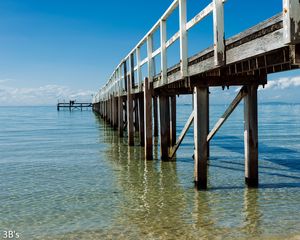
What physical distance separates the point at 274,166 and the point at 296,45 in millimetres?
8352

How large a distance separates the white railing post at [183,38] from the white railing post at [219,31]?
75.1 inches

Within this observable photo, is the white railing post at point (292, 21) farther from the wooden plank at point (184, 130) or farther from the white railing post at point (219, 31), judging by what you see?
the wooden plank at point (184, 130)

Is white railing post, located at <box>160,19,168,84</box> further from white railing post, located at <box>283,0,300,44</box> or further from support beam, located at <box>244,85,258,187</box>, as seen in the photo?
white railing post, located at <box>283,0,300,44</box>

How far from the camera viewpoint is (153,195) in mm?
8070

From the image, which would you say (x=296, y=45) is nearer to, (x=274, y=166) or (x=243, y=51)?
(x=243, y=51)

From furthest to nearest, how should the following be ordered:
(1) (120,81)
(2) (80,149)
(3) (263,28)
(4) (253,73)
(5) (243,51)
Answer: (1) (120,81)
(2) (80,149)
(4) (253,73)
(5) (243,51)
(3) (263,28)

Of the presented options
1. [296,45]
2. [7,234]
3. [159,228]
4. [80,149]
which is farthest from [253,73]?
[80,149]

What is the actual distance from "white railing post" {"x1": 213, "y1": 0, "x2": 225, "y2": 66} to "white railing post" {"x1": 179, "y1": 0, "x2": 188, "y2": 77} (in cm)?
191

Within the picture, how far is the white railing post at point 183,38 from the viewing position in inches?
295

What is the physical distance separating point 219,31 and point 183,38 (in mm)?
2137

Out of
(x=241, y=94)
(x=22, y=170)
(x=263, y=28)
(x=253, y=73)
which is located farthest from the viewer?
(x=22, y=170)

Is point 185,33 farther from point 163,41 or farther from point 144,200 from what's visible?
point 144,200

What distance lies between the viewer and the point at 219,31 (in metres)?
5.55

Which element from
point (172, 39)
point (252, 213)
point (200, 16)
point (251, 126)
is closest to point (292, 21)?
point (200, 16)
